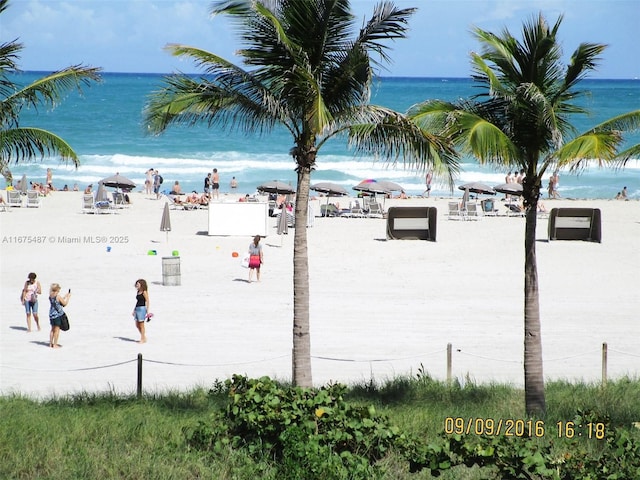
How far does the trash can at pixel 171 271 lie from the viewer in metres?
19.2

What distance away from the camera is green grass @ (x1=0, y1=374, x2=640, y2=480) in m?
7.89

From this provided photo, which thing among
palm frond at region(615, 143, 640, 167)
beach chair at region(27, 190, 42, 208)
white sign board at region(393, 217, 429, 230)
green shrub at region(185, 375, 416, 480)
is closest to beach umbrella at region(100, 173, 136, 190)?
beach chair at region(27, 190, 42, 208)

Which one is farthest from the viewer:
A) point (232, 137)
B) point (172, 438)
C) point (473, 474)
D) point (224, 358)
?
point (232, 137)

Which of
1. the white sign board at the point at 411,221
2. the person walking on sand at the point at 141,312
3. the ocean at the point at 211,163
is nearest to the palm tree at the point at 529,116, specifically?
the person walking on sand at the point at 141,312

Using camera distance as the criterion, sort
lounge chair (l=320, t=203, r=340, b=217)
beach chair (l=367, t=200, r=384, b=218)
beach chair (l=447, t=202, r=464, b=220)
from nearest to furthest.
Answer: beach chair (l=447, t=202, r=464, b=220) → beach chair (l=367, t=200, r=384, b=218) → lounge chair (l=320, t=203, r=340, b=217)

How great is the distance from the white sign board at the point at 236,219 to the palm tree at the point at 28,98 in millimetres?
14913

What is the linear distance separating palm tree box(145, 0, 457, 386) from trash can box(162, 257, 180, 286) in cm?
884

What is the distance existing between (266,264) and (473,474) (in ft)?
47.9

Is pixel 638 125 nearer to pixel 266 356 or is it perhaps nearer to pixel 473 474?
pixel 473 474

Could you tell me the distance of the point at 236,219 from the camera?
2636 cm

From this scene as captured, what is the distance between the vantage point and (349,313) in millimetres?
17125

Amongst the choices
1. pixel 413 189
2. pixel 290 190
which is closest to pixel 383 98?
pixel 413 189

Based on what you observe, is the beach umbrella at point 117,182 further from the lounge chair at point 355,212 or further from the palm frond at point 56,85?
the palm frond at point 56,85
